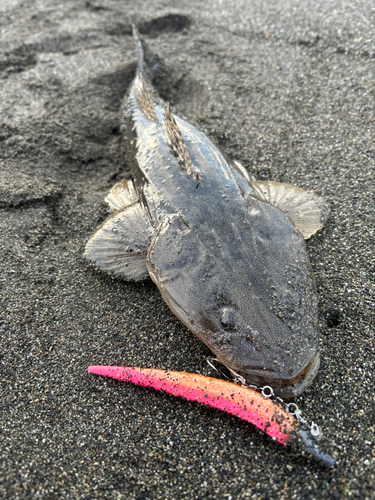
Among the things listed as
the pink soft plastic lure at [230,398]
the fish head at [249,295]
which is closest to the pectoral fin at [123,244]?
the fish head at [249,295]

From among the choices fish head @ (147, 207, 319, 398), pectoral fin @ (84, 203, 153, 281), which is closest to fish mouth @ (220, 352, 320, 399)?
fish head @ (147, 207, 319, 398)

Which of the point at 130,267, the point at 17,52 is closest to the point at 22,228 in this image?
the point at 130,267

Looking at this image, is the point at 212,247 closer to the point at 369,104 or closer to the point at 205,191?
the point at 205,191

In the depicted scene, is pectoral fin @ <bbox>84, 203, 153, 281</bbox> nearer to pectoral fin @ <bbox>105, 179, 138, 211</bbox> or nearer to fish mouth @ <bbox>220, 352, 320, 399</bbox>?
pectoral fin @ <bbox>105, 179, 138, 211</bbox>

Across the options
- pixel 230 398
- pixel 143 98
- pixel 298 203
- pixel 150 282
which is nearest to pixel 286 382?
pixel 230 398

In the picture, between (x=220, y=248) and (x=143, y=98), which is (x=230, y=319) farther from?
(x=143, y=98)

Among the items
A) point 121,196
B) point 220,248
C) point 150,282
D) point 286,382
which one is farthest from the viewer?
point 121,196

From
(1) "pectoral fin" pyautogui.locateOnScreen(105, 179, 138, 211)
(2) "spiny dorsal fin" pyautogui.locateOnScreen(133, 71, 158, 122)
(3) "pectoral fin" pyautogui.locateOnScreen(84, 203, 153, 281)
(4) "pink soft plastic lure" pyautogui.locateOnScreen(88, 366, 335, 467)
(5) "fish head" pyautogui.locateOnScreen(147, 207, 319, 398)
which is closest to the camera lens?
(4) "pink soft plastic lure" pyautogui.locateOnScreen(88, 366, 335, 467)

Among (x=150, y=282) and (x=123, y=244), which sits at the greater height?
(x=123, y=244)
